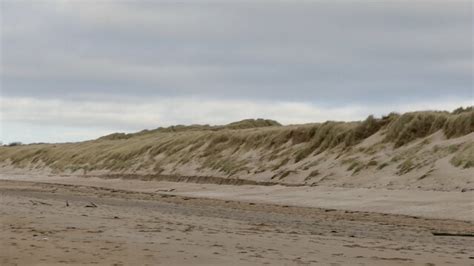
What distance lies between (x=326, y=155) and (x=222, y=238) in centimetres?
2060

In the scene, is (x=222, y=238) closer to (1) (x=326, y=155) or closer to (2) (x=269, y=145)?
(1) (x=326, y=155)

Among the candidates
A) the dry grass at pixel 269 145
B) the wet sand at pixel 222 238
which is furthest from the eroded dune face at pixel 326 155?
the wet sand at pixel 222 238

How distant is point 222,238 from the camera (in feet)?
41.1

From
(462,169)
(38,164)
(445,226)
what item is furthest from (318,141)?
(38,164)

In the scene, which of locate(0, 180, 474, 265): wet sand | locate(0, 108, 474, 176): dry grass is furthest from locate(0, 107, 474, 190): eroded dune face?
locate(0, 180, 474, 265): wet sand

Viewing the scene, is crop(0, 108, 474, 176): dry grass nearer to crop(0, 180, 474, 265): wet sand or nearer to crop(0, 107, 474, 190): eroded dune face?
crop(0, 107, 474, 190): eroded dune face

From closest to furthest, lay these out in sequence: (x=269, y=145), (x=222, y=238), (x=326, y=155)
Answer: (x=222, y=238), (x=326, y=155), (x=269, y=145)

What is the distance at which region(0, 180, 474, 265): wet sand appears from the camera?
33.1 feet

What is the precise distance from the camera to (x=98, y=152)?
5575 centimetres

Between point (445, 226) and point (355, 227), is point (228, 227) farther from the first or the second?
point (445, 226)

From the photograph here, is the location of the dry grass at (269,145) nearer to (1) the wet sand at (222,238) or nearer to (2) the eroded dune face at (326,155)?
(2) the eroded dune face at (326,155)

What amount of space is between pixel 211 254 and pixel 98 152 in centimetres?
4638

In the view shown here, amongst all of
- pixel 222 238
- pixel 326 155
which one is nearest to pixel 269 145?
pixel 326 155

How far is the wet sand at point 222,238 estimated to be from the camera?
1009 centimetres
